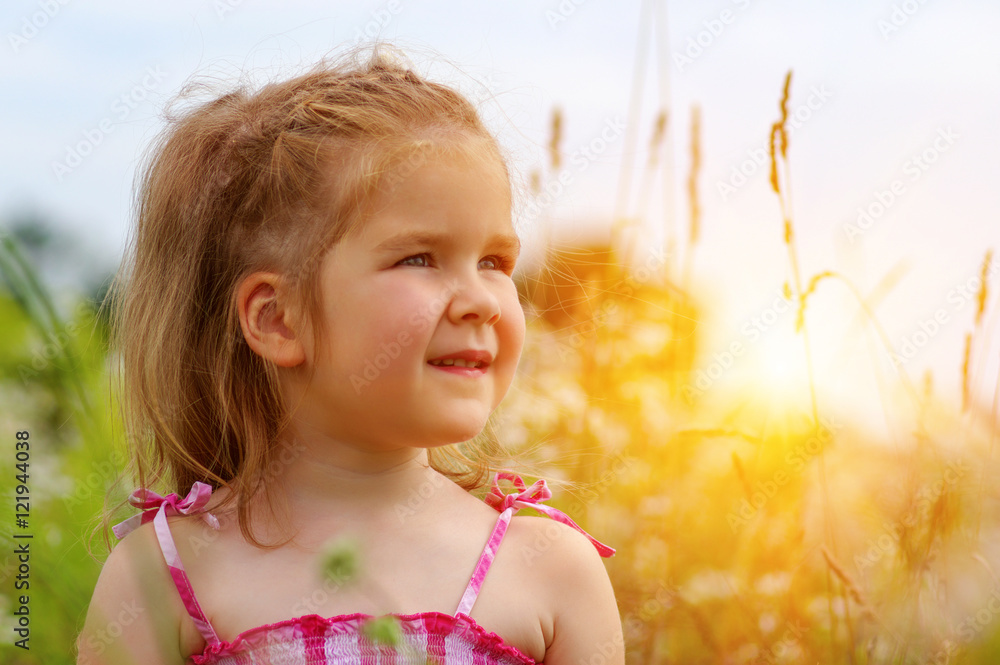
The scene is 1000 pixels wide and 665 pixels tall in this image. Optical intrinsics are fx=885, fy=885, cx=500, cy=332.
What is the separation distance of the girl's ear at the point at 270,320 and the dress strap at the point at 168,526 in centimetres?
28

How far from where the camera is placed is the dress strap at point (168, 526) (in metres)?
1.34

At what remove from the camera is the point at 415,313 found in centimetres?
129

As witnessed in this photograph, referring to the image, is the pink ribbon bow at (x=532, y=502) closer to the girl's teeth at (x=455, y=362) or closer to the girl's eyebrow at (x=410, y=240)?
the girl's teeth at (x=455, y=362)

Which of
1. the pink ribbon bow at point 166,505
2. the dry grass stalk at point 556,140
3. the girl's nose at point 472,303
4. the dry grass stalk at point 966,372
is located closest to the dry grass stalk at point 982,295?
the dry grass stalk at point 966,372

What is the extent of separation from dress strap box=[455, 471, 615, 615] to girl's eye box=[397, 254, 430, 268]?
1.48 ft

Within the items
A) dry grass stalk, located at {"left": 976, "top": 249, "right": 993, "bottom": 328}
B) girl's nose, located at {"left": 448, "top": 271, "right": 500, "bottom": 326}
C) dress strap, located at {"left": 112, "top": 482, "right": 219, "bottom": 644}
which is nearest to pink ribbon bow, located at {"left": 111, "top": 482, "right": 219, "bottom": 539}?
dress strap, located at {"left": 112, "top": 482, "right": 219, "bottom": 644}

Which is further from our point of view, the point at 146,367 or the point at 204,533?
the point at 146,367

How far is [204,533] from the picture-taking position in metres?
1.43

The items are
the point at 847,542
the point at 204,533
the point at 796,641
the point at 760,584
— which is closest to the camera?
the point at 204,533

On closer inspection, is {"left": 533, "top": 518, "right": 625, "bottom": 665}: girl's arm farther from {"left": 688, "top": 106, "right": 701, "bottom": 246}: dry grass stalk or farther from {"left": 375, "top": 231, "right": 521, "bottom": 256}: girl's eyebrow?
{"left": 688, "top": 106, "right": 701, "bottom": 246}: dry grass stalk

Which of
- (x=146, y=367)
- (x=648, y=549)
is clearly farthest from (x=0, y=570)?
(x=648, y=549)

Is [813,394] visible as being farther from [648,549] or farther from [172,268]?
[172,268]

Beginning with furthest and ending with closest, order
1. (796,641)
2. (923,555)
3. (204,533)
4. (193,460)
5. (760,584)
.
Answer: (760,584) → (796,641) → (923,555) → (193,460) → (204,533)

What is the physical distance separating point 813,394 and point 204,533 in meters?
1.18
